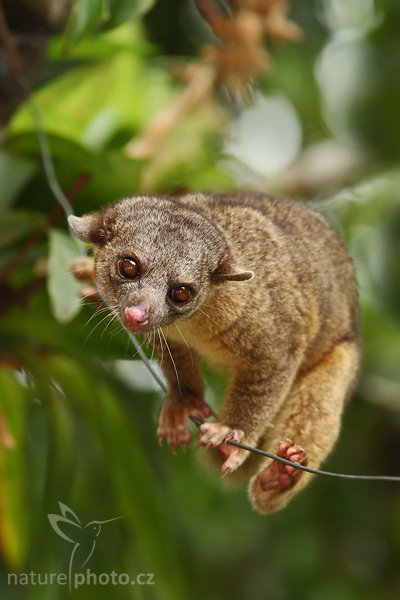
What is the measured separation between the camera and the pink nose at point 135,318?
7.82 feet

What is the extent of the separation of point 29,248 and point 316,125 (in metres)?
3.60

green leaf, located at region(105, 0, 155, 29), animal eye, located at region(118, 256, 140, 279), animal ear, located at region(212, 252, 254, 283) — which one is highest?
green leaf, located at region(105, 0, 155, 29)

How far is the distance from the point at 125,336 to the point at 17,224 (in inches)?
22.3

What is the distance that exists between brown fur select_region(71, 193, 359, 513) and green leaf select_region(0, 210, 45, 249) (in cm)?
66

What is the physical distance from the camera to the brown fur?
2576mm

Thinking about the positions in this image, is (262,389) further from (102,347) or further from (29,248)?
(29,248)

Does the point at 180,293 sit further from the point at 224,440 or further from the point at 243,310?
the point at 224,440

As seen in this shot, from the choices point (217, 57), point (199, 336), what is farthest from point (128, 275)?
point (217, 57)

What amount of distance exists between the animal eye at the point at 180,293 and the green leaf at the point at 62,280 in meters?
0.46

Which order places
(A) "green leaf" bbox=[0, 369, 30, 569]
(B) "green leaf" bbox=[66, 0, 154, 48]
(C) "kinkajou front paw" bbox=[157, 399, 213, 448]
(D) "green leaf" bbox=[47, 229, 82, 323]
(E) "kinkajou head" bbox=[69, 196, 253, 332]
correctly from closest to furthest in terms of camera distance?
(E) "kinkajou head" bbox=[69, 196, 253, 332], (C) "kinkajou front paw" bbox=[157, 399, 213, 448], (D) "green leaf" bbox=[47, 229, 82, 323], (B) "green leaf" bbox=[66, 0, 154, 48], (A) "green leaf" bbox=[0, 369, 30, 569]

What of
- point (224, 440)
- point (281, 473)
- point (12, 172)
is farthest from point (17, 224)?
point (281, 473)

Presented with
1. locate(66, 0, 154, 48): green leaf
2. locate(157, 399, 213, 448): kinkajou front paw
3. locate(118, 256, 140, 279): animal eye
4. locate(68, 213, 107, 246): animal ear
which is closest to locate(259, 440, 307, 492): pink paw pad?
locate(157, 399, 213, 448): kinkajou front paw

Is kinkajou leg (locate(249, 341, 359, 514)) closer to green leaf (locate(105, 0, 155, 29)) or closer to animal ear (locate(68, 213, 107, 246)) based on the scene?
animal ear (locate(68, 213, 107, 246))

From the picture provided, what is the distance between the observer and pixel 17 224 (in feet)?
11.1
